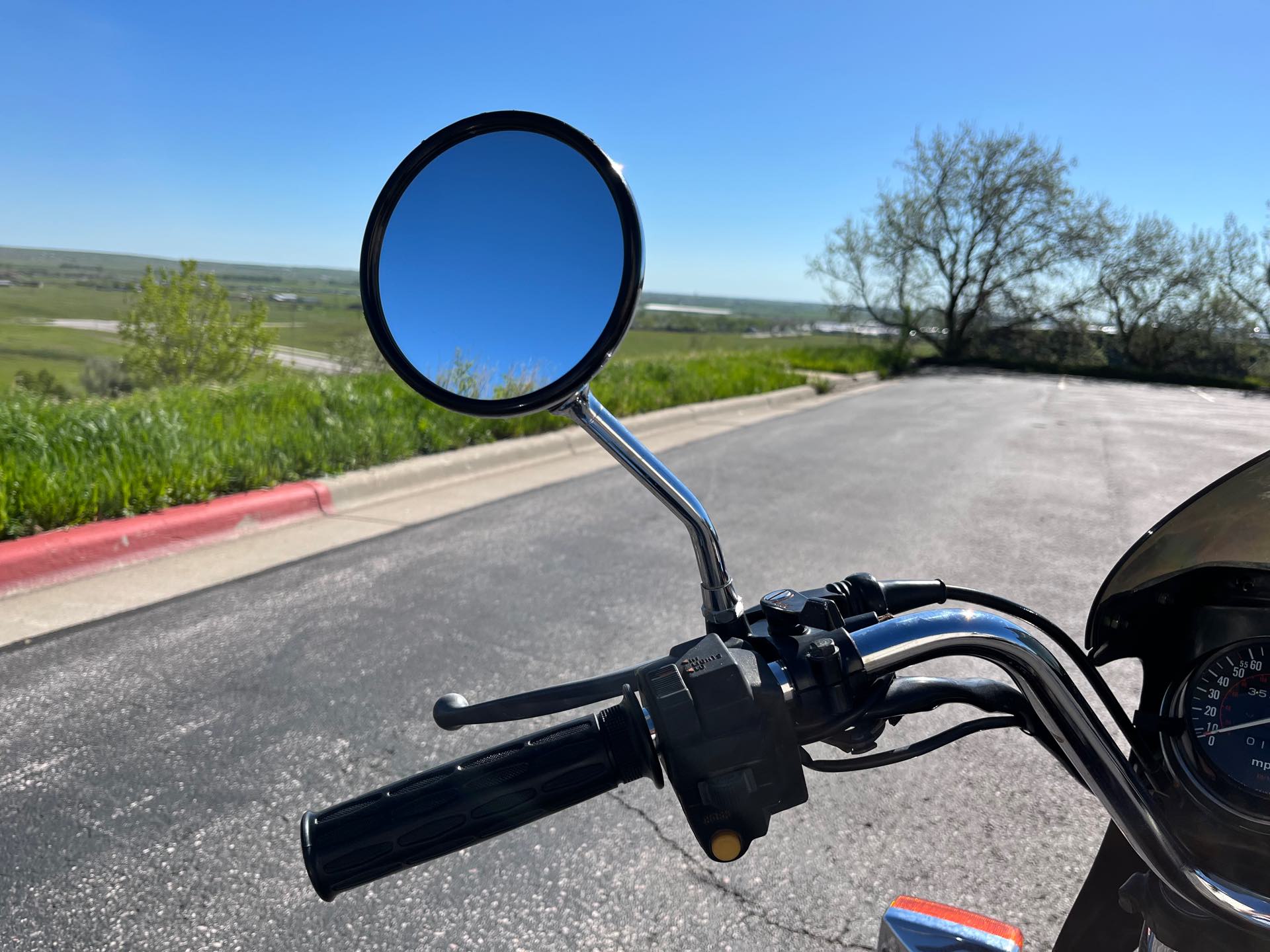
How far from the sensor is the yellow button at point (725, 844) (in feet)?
2.67

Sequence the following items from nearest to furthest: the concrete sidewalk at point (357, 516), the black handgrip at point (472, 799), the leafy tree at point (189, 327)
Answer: the black handgrip at point (472, 799) < the concrete sidewalk at point (357, 516) < the leafy tree at point (189, 327)

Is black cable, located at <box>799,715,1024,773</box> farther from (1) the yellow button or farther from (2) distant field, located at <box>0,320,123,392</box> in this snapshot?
(2) distant field, located at <box>0,320,123,392</box>

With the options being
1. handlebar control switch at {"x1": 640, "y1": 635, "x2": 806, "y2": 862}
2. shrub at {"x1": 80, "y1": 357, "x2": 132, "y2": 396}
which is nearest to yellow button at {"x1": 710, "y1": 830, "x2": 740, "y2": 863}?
handlebar control switch at {"x1": 640, "y1": 635, "x2": 806, "y2": 862}

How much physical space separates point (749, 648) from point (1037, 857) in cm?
208

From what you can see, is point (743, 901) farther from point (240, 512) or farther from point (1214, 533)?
point (240, 512)

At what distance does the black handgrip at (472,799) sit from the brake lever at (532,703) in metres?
0.12

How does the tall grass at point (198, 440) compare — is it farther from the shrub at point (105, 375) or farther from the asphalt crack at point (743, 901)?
the shrub at point (105, 375)

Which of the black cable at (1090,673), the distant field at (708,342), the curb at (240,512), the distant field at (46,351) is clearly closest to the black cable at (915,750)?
the black cable at (1090,673)

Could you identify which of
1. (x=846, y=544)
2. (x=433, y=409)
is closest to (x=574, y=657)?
(x=846, y=544)

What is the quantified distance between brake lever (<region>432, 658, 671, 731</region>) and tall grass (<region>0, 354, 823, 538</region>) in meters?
4.77

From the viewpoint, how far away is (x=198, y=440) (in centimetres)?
631

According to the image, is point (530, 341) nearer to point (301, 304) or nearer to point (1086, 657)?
point (1086, 657)

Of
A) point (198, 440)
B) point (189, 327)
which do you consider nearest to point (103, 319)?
point (189, 327)

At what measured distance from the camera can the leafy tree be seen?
2203 centimetres
